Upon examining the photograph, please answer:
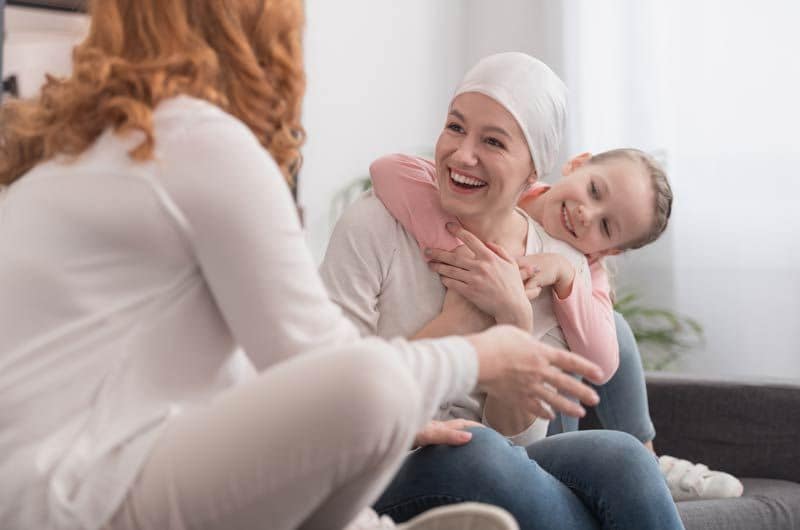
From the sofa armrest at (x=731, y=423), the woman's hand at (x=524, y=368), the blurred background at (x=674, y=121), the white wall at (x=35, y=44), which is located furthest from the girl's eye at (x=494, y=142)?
the blurred background at (x=674, y=121)

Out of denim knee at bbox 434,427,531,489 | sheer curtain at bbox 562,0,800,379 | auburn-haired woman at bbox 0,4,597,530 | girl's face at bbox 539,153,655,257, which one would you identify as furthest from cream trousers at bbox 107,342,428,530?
sheer curtain at bbox 562,0,800,379

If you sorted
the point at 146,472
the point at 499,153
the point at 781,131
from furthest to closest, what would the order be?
the point at 781,131, the point at 499,153, the point at 146,472

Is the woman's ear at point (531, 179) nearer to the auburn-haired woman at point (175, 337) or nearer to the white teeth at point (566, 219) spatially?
the white teeth at point (566, 219)

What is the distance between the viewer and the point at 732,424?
245cm

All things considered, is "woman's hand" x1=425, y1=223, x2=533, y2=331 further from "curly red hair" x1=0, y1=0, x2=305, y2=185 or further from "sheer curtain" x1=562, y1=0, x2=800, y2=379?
"sheer curtain" x1=562, y1=0, x2=800, y2=379

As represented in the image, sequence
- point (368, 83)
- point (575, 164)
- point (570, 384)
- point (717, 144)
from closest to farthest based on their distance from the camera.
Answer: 1. point (570, 384)
2. point (575, 164)
3. point (717, 144)
4. point (368, 83)

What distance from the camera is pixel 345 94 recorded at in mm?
4055

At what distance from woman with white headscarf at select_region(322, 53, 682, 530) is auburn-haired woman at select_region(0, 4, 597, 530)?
50 centimetres

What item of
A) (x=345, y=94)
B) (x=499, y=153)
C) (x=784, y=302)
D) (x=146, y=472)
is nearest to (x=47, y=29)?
(x=345, y=94)

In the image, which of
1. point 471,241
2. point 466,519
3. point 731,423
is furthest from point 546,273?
point 731,423

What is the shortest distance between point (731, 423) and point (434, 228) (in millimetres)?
1096

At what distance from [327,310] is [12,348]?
0.32 metres

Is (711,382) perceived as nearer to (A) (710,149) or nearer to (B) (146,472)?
(A) (710,149)

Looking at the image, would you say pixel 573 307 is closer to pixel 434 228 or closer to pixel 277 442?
pixel 434 228
